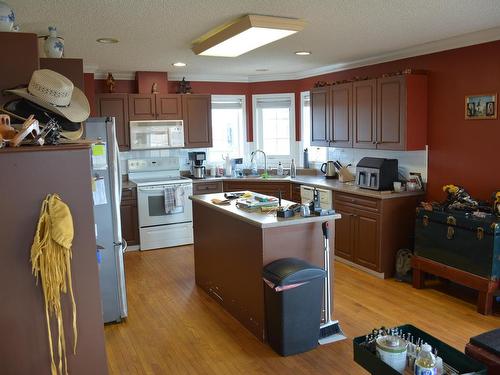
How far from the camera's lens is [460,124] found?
450cm

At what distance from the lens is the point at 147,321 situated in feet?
12.9

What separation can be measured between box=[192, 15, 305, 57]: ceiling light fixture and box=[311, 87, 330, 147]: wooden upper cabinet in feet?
6.61

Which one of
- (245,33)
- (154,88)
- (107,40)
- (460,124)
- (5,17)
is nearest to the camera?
(5,17)

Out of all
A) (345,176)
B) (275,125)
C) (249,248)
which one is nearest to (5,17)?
(249,248)

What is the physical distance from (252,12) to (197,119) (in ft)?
11.8

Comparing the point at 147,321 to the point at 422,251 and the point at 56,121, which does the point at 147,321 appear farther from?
the point at 422,251

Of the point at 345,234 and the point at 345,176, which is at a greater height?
the point at 345,176

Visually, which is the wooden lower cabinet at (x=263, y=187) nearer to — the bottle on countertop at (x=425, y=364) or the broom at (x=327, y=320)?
the broom at (x=327, y=320)

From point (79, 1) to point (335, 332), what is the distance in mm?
2956

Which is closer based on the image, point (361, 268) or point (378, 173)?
point (378, 173)

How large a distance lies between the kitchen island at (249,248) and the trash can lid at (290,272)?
0.42ft

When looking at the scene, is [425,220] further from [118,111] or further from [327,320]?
[118,111]

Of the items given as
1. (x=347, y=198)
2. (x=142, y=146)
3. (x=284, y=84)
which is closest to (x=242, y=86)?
(x=284, y=84)

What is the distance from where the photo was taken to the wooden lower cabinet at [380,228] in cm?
476
